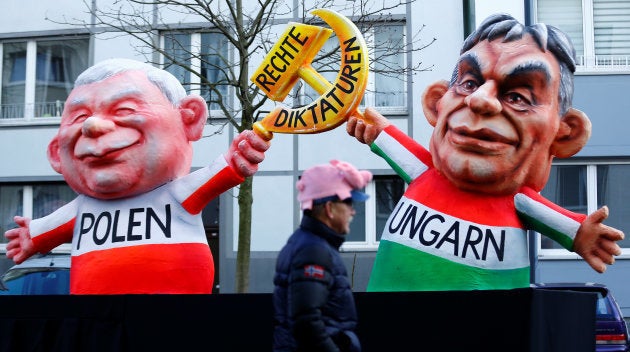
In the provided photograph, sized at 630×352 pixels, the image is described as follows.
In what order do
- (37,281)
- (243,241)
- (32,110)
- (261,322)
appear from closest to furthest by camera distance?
(261,322), (243,241), (37,281), (32,110)

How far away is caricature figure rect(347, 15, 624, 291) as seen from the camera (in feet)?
17.1

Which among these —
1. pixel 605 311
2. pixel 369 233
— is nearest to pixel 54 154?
pixel 605 311

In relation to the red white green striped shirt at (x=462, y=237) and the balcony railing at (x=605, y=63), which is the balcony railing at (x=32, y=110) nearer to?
the balcony railing at (x=605, y=63)

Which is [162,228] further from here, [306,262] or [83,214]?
[306,262]

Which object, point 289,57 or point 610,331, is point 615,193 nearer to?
point 610,331

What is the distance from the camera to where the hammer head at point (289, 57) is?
5.71 metres

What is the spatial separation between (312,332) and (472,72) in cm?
243

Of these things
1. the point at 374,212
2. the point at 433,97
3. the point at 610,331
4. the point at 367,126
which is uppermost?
the point at 433,97

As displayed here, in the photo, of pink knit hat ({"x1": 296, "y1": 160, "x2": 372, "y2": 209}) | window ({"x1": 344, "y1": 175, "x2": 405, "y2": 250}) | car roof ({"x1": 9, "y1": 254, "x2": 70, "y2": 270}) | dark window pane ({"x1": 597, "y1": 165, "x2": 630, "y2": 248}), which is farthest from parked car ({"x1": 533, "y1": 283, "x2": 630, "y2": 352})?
pink knit hat ({"x1": 296, "y1": 160, "x2": 372, "y2": 209})

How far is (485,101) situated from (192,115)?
6.15ft

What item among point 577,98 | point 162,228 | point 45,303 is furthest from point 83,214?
point 577,98

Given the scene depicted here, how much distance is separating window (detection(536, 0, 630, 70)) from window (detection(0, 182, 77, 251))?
7.66 metres

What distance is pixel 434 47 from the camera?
13.1 metres

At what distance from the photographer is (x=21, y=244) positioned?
6094mm
